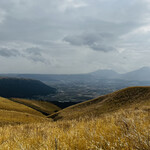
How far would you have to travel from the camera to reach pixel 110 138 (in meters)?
3.27

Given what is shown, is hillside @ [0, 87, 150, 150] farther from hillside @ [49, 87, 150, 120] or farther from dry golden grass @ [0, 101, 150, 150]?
hillside @ [49, 87, 150, 120]

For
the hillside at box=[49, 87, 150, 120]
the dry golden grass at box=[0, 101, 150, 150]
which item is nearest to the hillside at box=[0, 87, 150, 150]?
the dry golden grass at box=[0, 101, 150, 150]

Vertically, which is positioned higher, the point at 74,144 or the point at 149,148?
the point at 149,148

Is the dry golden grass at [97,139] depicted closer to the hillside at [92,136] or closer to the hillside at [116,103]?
the hillside at [92,136]

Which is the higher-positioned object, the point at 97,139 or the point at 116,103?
the point at 97,139

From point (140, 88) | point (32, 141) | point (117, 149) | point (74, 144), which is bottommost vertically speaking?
point (140, 88)

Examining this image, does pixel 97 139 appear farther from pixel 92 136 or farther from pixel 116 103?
pixel 116 103

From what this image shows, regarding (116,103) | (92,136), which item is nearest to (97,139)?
(92,136)

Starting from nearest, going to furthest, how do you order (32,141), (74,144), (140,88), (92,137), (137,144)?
(137,144)
(74,144)
(92,137)
(32,141)
(140,88)

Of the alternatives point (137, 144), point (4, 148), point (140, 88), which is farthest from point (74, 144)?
point (140, 88)

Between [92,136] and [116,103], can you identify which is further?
[116,103]

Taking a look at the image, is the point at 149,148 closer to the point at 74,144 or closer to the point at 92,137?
the point at 92,137

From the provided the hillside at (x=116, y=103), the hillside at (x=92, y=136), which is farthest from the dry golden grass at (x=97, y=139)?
the hillside at (x=116, y=103)

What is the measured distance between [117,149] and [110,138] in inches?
26.7
